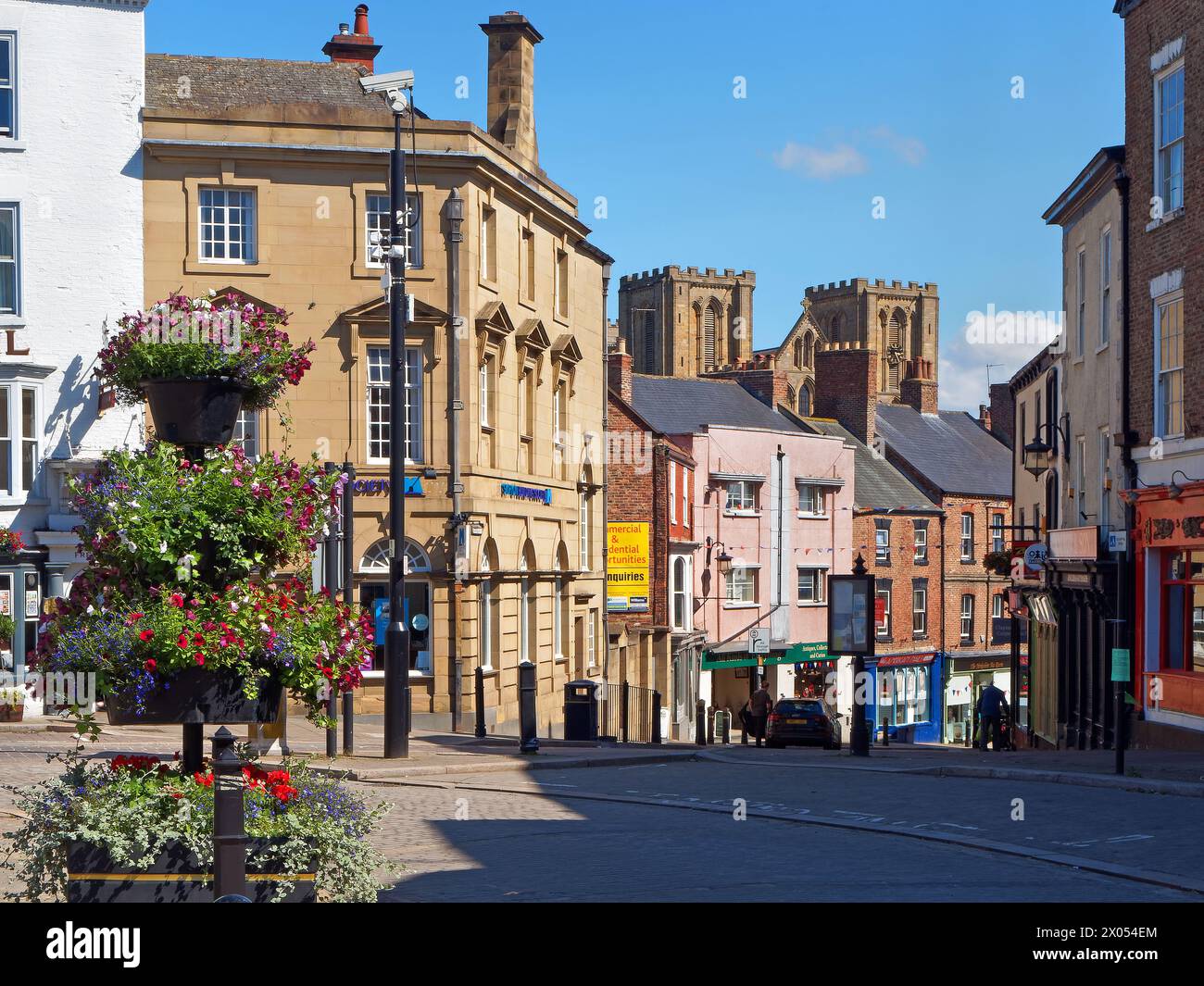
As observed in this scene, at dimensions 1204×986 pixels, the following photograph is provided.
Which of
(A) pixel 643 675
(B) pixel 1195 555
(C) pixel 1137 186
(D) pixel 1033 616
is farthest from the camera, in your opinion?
(A) pixel 643 675

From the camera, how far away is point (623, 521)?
4500 cm

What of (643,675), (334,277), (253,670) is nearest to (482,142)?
(334,277)

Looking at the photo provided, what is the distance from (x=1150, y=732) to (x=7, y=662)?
1832 cm

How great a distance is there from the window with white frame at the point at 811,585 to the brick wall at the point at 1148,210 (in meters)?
29.5

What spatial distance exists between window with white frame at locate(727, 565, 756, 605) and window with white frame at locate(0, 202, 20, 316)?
27333 millimetres

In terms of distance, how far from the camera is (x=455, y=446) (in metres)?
29.4

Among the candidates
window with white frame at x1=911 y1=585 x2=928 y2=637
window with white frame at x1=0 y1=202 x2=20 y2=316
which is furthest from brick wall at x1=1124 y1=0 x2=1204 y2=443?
window with white frame at x1=911 y1=585 x2=928 y2=637

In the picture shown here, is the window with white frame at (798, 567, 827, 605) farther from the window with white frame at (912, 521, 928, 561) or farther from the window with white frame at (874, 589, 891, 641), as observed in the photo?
the window with white frame at (912, 521, 928, 561)

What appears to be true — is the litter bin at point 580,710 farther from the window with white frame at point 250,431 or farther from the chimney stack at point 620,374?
the chimney stack at point 620,374

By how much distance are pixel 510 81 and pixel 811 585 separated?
25.5 metres

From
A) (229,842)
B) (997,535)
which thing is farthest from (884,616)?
(229,842)

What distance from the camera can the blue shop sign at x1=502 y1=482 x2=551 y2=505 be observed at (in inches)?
1259

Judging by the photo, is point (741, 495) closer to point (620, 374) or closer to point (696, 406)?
point (696, 406)

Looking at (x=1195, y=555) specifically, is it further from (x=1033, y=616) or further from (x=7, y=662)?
(x=7, y=662)
